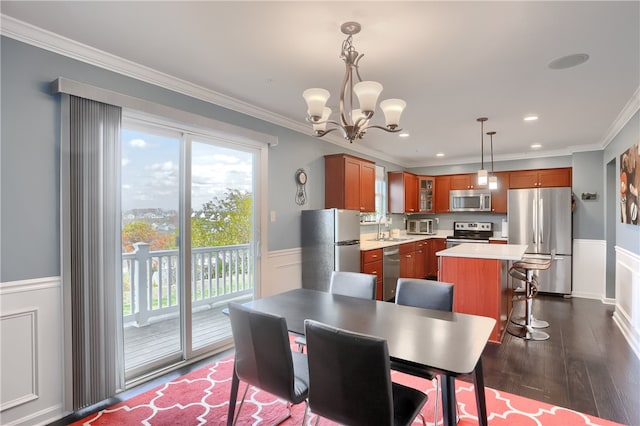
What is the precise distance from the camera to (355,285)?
2664mm

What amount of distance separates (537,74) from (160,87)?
122 inches

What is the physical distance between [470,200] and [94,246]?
20.6 ft

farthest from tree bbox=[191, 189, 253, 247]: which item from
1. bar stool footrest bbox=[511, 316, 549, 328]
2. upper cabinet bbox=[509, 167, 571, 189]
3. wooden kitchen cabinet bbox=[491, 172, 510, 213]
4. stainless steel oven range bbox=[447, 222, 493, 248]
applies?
upper cabinet bbox=[509, 167, 571, 189]

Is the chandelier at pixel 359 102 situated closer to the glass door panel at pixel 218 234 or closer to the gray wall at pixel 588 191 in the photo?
the glass door panel at pixel 218 234

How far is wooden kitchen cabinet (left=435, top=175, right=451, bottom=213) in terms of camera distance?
6956 millimetres

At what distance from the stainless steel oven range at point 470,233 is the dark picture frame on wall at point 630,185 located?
2636 millimetres

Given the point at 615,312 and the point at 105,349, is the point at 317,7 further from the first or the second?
the point at 615,312

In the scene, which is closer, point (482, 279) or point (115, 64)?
point (115, 64)

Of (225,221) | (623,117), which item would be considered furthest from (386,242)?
(623,117)

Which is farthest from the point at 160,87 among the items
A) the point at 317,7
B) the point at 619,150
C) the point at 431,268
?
the point at 431,268

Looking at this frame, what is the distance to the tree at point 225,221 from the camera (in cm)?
324

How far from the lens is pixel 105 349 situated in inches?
92.7

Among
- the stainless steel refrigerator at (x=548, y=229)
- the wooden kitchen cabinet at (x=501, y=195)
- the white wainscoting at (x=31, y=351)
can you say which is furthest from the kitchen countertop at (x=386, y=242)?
the white wainscoting at (x=31, y=351)

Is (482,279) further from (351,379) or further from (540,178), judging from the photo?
(540,178)
